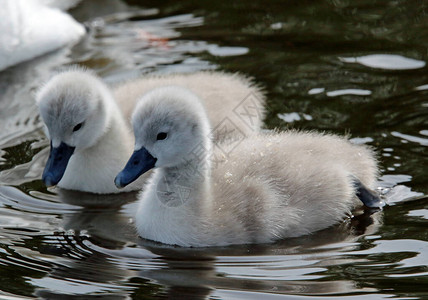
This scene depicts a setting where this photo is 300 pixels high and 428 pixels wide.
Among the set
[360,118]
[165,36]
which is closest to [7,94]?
[165,36]

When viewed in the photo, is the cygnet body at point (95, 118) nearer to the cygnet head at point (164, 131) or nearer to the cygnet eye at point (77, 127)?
the cygnet eye at point (77, 127)

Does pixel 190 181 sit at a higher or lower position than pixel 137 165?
lower

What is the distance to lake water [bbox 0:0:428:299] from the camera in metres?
4.38

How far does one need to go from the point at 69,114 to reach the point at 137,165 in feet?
2.37

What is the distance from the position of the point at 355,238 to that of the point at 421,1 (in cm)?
377

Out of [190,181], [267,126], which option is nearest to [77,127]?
[190,181]

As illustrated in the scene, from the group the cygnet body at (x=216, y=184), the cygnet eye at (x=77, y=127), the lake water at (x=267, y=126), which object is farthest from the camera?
the cygnet eye at (x=77, y=127)

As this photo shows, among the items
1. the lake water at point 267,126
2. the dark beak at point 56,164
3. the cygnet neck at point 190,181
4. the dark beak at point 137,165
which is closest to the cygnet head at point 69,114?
the dark beak at point 56,164

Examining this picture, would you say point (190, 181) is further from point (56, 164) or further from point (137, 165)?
point (56, 164)

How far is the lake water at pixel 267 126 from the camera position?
438 cm

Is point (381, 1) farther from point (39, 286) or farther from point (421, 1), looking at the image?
point (39, 286)

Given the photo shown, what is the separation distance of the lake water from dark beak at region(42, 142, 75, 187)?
A: 0.71ft

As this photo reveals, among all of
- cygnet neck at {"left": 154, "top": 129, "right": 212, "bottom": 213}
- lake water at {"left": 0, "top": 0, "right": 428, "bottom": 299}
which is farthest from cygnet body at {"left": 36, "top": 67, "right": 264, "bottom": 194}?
cygnet neck at {"left": 154, "top": 129, "right": 212, "bottom": 213}

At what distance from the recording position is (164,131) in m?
4.85
